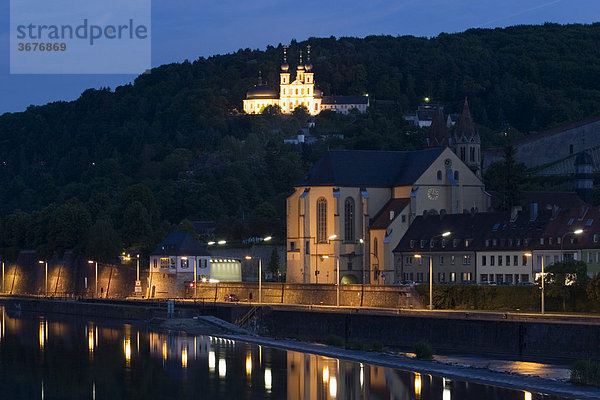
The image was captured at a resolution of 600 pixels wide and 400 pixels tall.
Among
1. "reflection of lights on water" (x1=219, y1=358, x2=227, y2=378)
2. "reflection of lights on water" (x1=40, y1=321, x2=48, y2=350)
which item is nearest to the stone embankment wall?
"reflection of lights on water" (x1=40, y1=321, x2=48, y2=350)

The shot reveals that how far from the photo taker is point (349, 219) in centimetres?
10238

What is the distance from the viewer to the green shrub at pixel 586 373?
48.1 m

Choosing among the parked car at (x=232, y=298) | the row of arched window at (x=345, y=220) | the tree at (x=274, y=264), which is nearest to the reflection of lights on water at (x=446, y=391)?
the parked car at (x=232, y=298)

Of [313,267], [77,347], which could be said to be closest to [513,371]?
[77,347]

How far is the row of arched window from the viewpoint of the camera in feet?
335

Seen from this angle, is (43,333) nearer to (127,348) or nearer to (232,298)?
(127,348)

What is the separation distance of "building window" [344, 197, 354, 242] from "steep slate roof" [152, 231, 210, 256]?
12.0 metres

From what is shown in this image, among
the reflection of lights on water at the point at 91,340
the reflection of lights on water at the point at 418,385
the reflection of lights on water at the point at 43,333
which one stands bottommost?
the reflection of lights on water at the point at 43,333

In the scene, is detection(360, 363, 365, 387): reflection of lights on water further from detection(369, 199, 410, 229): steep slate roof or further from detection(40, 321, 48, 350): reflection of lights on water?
detection(369, 199, 410, 229): steep slate roof

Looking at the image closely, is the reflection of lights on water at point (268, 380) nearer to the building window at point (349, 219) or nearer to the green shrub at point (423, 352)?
the green shrub at point (423, 352)

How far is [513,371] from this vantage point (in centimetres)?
5341

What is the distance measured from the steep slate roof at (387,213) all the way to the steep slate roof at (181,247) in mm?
14603

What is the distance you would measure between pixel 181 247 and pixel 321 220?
12.0 metres

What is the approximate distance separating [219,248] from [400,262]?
2635cm
